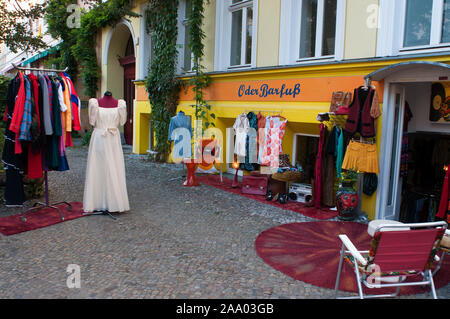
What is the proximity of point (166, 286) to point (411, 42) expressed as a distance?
5.13 meters

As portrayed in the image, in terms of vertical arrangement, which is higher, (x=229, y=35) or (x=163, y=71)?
(x=229, y=35)

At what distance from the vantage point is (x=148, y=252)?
467 cm

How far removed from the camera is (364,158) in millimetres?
6020

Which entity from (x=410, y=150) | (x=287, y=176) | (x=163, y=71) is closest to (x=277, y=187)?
(x=287, y=176)

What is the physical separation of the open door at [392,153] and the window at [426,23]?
73 centimetres

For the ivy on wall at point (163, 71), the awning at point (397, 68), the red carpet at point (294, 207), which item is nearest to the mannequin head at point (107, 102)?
the red carpet at point (294, 207)

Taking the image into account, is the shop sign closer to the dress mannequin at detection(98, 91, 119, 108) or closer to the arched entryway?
the dress mannequin at detection(98, 91, 119, 108)

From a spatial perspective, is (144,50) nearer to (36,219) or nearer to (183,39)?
(183,39)

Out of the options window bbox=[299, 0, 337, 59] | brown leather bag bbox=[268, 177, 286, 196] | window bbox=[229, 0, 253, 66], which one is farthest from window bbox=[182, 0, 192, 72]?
brown leather bag bbox=[268, 177, 286, 196]

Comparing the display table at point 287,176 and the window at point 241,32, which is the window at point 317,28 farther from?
the display table at point 287,176

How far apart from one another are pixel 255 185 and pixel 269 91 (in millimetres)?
1993

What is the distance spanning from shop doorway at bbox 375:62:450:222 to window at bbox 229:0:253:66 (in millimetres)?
3802

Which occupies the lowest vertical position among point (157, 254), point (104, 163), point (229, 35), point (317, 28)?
point (157, 254)
